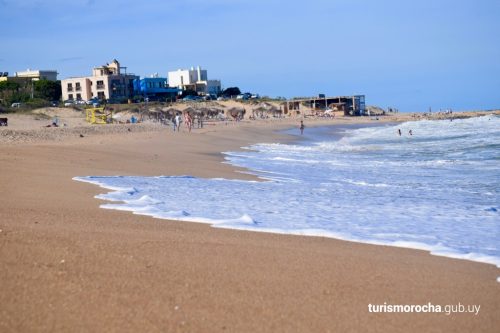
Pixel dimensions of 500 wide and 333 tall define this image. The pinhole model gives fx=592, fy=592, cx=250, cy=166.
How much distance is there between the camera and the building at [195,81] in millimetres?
104025

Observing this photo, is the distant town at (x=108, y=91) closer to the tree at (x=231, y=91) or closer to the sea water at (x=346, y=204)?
the tree at (x=231, y=91)

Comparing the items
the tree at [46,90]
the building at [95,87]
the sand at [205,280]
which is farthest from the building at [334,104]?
the sand at [205,280]

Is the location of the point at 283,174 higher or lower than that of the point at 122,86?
lower

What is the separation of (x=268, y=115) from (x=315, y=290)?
6955cm

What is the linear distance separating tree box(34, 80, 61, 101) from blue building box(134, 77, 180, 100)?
36.1ft

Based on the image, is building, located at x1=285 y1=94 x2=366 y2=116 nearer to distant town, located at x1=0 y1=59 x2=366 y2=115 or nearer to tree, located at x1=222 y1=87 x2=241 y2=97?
distant town, located at x1=0 y1=59 x2=366 y2=115

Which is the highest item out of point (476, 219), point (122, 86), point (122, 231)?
point (122, 86)

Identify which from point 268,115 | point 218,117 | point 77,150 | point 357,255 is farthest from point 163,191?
point 268,115

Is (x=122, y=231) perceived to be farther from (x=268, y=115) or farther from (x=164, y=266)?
(x=268, y=115)

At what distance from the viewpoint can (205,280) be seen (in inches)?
166

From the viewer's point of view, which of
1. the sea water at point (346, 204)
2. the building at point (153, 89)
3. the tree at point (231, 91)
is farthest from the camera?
the tree at point (231, 91)

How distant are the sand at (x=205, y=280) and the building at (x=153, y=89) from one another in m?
Answer: 80.9

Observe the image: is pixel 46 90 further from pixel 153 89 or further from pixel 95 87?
pixel 153 89

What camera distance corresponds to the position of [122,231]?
5648 millimetres
